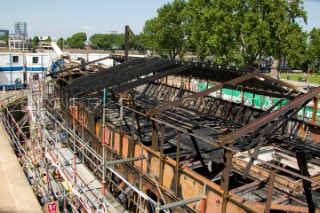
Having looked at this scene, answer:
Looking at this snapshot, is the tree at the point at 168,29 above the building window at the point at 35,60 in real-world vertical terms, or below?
above

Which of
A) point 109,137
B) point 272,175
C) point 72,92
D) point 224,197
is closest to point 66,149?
point 72,92

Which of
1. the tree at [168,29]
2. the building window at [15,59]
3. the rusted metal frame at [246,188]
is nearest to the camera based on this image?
the rusted metal frame at [246,188]

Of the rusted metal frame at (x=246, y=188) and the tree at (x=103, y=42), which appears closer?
the rusted metal frame at (x=246, y=188)

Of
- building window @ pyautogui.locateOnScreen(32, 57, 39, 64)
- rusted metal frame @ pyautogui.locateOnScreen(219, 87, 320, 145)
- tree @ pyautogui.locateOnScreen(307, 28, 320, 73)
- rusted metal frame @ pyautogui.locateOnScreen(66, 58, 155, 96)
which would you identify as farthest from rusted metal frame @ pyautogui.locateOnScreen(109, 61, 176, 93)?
tree @ pyautogui.locateOnScreen(307, 28, 320, 73)

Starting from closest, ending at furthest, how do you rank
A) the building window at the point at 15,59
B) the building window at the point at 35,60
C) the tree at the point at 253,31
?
the tree at the point at 253,31, the building window at the point at 15,59, the building window at the point at 35,60

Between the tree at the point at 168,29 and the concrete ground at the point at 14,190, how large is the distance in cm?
5367

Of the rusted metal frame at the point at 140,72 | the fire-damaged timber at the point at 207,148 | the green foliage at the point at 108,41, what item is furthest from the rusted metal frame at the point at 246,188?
the green foliage at the point at 108,41

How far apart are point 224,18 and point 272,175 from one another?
35205mm

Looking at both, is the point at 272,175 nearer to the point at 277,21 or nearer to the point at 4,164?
the point at 4,164

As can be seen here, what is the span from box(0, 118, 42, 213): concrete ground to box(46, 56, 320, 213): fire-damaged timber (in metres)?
2.34

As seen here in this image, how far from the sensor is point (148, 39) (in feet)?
224

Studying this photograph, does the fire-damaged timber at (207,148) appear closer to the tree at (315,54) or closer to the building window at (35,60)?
the building window at (35,60)

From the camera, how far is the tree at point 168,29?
65.5 meters

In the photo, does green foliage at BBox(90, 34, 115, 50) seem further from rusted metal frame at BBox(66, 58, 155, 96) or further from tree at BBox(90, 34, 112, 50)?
rusted metal frame at BBox(66, 58, 155, 96)
